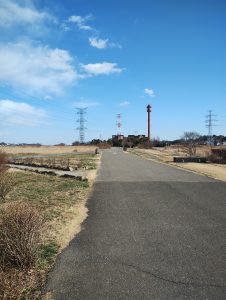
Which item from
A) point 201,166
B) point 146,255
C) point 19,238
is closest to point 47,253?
point 19,238

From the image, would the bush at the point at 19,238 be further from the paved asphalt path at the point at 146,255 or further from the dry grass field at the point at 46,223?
the paved asphalt path at the point at 146,255

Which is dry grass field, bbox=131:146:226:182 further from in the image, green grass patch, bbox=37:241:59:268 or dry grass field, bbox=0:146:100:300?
green grass patch, bbox=37:241:59:268

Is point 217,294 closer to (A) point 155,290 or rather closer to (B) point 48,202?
(A) point 155,290

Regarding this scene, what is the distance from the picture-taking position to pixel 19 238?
265 inches

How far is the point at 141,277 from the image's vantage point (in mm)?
6422

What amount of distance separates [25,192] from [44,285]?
37.2ft

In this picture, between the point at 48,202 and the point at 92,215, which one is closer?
the point at 92,215

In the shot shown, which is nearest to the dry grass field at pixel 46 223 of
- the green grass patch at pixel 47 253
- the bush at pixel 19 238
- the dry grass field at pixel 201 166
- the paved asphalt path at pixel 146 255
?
→ the green grass patch at pixel 47 253

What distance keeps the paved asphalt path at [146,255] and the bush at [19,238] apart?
1.63 ft

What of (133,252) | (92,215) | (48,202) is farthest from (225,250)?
(48,202)

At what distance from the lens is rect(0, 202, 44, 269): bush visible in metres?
6.68

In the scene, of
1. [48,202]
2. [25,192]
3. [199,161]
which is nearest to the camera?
[48,202]

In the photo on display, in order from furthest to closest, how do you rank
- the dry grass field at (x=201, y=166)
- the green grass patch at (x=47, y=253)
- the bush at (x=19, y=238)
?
1. the dry grass field at (x=201, y=166)
2. the green grass patch at (x=47, y=253)
3. the bush at (x=19, y=238)

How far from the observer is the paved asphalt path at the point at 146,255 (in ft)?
19.4
